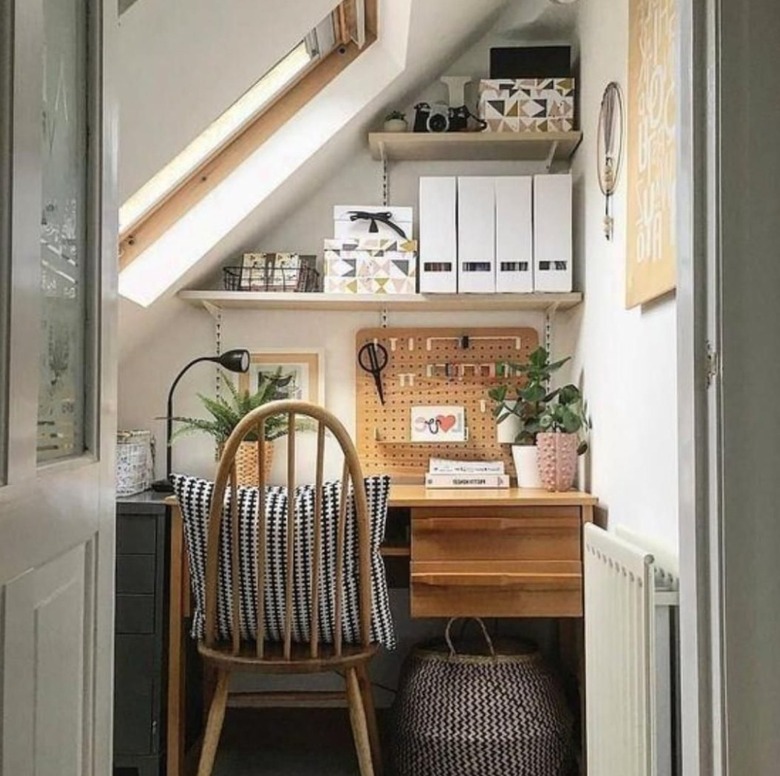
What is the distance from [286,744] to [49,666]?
1903 mm

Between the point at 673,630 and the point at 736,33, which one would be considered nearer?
the point at 736,33

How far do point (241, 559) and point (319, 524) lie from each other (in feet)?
0.70

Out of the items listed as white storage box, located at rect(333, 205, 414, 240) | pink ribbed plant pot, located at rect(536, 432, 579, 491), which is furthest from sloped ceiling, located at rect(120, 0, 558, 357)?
pink ribbed plant pot, located at rect(536, 432, 579, 491)

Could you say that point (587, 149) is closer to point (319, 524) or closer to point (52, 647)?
point (319, 524)

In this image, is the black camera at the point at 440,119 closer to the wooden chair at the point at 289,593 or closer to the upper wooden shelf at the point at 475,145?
the upper wooden shelf at the point at 475,145

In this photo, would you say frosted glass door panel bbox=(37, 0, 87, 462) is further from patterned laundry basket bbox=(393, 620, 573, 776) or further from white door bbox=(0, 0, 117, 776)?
patterned laundry basket bbox=(393, 620, 573, 776)

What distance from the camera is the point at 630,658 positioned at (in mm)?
1610

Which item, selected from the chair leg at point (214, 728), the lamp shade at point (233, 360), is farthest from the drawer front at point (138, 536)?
the lamp shade at point (233, 360)

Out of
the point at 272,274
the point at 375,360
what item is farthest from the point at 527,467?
the point at 272,274

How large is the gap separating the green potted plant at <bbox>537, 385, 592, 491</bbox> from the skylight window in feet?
3.85

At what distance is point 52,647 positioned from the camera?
90 centimetres

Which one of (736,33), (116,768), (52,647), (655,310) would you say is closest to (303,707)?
(116,768)

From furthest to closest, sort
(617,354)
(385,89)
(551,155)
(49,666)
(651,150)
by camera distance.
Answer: (551,155) < (385,89) < (617,354) < (651,150) < (49,666)

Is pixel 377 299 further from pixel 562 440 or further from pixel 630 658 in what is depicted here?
pixel 630 658
